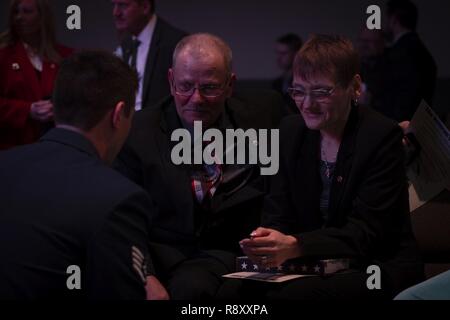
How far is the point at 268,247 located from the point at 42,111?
6.50 ft

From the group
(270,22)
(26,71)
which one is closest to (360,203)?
(26,71)

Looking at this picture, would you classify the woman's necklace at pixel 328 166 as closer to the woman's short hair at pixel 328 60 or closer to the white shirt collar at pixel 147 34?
the woman's short hair at pixel 328 60

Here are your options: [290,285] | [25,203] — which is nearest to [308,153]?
[290,285]

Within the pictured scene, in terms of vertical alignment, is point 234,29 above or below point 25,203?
above

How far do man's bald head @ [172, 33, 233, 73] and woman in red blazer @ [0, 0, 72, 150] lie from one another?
1.46m

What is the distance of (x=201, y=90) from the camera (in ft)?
9.33

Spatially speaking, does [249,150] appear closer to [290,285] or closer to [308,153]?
[308,153]

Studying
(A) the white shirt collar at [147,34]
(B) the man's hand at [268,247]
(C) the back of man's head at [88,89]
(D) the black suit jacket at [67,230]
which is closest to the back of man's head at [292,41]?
(A) the white shirt collar at [147,34]

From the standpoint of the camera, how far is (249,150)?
2.93 meters

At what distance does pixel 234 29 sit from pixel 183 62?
11.9ft

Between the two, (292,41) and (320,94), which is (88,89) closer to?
(320,94)

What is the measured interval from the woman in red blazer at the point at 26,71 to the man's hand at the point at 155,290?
5.80ft

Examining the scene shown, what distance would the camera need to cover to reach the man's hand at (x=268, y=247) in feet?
8.26
